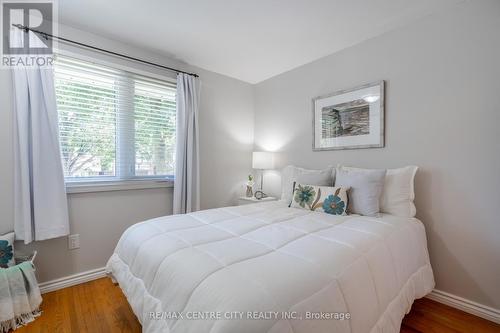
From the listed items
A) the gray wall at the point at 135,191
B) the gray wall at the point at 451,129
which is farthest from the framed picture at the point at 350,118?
the gray wall at the point at 135,191

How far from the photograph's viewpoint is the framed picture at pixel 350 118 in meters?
2.20

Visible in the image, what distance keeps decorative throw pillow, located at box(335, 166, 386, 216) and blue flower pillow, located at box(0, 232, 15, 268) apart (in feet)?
8.88

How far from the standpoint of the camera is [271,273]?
2.87 feet

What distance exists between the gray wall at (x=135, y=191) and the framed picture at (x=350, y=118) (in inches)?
46.6

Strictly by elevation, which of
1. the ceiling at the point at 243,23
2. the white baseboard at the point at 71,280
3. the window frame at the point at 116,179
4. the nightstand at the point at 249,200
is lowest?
the white baseboard at the point at 71,280

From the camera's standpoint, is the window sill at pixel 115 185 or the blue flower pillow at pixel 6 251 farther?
the window sill at pixel 115 185

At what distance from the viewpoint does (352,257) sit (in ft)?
3.56

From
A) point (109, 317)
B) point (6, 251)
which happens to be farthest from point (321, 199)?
point (6, 251)

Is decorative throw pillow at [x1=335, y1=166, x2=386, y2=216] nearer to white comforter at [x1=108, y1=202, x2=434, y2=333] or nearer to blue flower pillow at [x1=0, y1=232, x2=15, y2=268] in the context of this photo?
white comforter at [x1=108, y1=202, x2=434, y2=333]

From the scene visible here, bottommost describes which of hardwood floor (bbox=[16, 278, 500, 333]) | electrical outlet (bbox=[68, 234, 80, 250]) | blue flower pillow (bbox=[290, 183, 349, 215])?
hardwood floor (bbox=[16, 278, 500, 333])

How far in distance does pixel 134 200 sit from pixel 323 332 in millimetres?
2260

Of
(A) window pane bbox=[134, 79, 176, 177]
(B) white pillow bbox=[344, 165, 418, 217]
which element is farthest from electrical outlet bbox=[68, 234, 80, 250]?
(B) white pillow bbox=[344, 165, 418, 217]

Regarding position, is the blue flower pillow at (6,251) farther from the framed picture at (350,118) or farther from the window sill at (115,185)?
the framed picture at (350,118)

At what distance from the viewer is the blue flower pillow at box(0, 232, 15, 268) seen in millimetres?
1647
